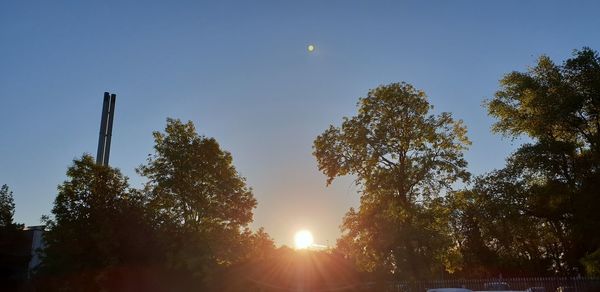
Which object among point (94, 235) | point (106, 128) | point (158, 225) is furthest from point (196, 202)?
point (106, 128)

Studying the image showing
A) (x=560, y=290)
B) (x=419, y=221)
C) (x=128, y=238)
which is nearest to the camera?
(x=560, y=290)

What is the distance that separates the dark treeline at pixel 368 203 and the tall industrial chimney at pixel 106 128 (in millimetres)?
13860

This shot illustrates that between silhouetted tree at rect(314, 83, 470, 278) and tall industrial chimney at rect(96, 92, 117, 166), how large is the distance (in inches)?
1074

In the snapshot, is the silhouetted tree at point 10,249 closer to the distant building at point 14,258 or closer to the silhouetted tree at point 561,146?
the distant building at point 14,258

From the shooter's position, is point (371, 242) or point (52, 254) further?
point (52, 254)

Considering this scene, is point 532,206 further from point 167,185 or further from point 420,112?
point 167,185

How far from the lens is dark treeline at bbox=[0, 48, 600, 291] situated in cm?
3834

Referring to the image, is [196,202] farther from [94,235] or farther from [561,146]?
[561,146]

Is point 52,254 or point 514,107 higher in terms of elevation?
point 514,107

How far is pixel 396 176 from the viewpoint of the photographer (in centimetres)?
3878

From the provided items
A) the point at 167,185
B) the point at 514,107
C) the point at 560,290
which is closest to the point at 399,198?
the point at 560,290

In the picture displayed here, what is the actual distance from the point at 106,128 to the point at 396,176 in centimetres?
3601

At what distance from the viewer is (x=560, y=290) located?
3161 cm

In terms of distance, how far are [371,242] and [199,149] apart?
58.4 ft
